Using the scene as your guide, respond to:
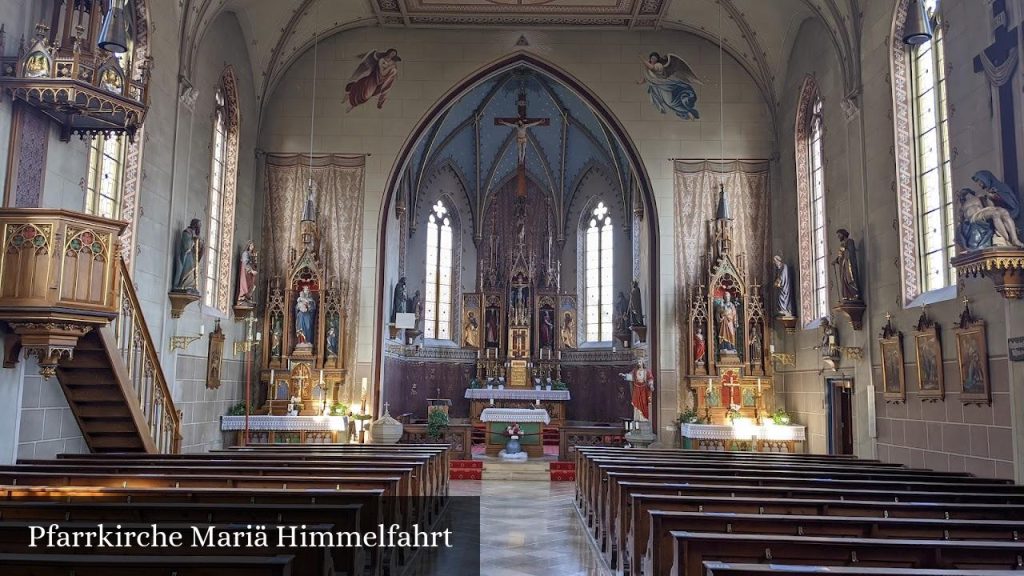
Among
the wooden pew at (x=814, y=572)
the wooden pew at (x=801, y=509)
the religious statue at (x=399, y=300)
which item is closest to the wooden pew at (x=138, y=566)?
the wooden pew at (x=814, y=572)

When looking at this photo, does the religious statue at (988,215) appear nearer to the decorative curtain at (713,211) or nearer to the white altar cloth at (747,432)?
the white altar cloth at (747,432)

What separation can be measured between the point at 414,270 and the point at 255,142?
330 inches

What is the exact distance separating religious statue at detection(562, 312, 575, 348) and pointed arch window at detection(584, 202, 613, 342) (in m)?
0.82

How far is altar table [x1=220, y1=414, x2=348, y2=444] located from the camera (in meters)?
17.7

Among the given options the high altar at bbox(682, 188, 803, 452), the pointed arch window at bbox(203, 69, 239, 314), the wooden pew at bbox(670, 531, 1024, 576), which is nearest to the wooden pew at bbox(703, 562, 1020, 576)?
the wooden pew at bbox(670, 531, 1024, 576)

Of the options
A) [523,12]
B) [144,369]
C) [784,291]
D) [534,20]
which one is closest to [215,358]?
[144,369]

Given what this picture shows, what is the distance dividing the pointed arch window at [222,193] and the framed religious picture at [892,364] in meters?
13.9

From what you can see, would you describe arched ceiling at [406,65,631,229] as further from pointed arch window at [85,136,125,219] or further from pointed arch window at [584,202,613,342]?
pointed arch window at [85,136,125,219]

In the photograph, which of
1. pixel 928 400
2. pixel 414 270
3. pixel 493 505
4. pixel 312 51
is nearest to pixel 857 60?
pixel 928 400

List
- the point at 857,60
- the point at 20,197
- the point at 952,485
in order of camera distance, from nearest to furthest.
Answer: the point at 952,485 < the point at 20,197 < the point at 857,60

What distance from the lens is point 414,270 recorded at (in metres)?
27.1

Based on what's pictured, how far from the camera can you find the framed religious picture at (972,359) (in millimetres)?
10781

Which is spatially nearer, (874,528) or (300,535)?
(300,535)

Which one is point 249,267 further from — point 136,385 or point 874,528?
point 874,528
